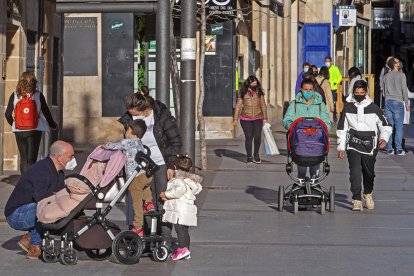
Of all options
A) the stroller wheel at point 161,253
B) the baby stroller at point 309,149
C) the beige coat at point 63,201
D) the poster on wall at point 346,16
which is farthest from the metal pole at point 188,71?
the poster on wall at point 346,16

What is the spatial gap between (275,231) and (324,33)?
110 ft

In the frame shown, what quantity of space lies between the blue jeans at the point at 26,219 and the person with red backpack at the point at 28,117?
5.50 metres

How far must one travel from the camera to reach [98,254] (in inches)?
448

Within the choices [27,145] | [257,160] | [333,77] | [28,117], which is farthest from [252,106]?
[333,77]

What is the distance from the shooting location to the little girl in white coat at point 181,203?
11.3 meters

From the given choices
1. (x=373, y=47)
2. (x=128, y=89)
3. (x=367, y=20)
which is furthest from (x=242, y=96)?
(x=373, y=47)

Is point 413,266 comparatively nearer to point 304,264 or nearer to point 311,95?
point 304,264

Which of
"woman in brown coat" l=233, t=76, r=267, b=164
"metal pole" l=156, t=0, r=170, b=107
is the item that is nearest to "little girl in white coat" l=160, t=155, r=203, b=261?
"metal pole" l=156, t=0, r=170, b=107

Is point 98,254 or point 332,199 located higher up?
point 332,199

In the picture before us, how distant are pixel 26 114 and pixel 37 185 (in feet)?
18.8

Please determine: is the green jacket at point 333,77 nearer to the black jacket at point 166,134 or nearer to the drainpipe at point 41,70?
the drainpipe at point 41,70

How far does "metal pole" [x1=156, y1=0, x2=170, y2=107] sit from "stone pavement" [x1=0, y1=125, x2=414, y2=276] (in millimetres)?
1447

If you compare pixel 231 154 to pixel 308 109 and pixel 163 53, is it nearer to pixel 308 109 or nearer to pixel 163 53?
pixel 308 109

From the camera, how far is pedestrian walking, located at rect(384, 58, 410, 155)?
985 inches
